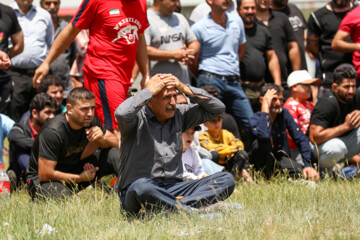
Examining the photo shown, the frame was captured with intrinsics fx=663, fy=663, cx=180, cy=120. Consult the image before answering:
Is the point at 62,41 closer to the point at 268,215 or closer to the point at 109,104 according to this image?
the point at 109,104

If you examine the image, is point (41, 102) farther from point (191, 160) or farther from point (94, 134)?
point (191, 160)

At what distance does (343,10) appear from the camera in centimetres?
929

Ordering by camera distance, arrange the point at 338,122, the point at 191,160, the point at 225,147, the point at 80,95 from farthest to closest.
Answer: the point at 338,122 → the point at 225,147 → the point at 191,160 → the point at 80,95

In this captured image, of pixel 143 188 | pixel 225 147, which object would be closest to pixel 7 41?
pixel 225 147

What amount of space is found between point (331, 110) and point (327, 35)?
1721 mm

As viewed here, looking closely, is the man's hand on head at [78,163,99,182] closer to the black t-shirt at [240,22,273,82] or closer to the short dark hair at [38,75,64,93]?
the short dark hair at [38,75,64,93]

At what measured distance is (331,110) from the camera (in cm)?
803

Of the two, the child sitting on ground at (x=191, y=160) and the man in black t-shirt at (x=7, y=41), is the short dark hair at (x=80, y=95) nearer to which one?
the child sitting on ground at (x=191, y=160)

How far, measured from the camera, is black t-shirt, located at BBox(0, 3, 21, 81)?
7992 millimetres

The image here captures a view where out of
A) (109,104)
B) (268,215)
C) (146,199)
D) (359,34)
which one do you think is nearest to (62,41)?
(109,104)

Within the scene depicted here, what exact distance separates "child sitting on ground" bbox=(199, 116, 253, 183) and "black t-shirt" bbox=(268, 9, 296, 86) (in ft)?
5.69

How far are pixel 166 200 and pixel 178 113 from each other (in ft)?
2.76

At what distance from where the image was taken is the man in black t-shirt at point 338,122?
26.1 ft

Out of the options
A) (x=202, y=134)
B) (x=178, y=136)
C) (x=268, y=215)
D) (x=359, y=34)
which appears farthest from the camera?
(x=359, y=34)
